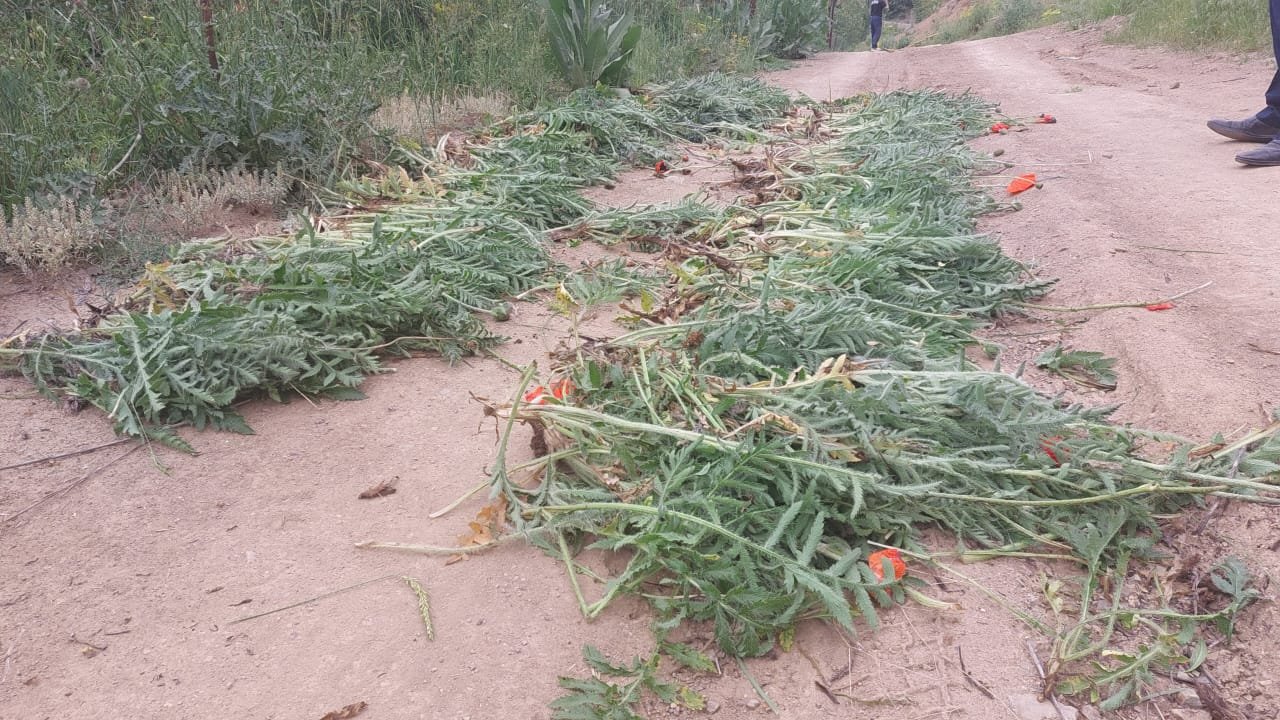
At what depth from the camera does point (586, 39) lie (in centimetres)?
689

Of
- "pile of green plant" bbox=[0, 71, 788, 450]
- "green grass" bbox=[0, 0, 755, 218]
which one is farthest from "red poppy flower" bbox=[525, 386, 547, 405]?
"green grass" bbox=[0, 0, 755, 218]

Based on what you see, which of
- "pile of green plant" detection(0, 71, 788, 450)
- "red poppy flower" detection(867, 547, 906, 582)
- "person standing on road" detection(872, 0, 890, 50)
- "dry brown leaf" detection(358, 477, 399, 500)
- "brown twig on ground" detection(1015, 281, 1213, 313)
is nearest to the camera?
"red poppy flower" detection(867, 547, 906, 582)

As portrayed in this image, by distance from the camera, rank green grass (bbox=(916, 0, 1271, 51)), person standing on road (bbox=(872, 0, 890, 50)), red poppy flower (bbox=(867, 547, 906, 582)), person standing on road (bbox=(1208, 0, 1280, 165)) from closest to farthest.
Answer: red poppy flower (bbox=(867, 547, 906, 582)) → person standing on road (bbox=(1208, 0, 1280, 165)) → green grass (bbox=(916, 0, 1271, 51)) → person standing on road (bbox=(872, 0, 890, 50))

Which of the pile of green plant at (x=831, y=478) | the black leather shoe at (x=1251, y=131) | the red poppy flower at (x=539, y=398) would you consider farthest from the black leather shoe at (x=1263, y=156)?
the red poppy flower at (x=539, y=398)

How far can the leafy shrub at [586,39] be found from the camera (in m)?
6.86

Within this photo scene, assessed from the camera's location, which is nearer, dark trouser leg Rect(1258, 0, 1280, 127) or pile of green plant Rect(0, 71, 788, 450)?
pile of green plant Rect(0, 71, 788, 450)

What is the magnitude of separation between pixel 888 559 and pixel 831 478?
0.21m

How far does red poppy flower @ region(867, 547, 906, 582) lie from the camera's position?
1751 millimetres

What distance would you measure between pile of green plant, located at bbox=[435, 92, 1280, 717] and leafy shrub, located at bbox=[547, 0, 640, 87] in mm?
4897

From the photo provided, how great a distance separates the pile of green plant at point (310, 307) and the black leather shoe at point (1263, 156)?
355 cm

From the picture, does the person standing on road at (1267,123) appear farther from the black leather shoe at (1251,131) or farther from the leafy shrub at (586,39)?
the leafy shrub at (586,39)

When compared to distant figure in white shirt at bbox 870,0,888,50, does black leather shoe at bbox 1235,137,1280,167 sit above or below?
below

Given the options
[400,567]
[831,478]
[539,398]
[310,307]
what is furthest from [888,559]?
[310,307]

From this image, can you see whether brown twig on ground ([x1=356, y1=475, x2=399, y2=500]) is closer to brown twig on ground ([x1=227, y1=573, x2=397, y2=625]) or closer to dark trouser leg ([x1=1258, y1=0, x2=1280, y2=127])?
brown twig on ground ([x1=227, y1=573, x2=397, y2=625])
